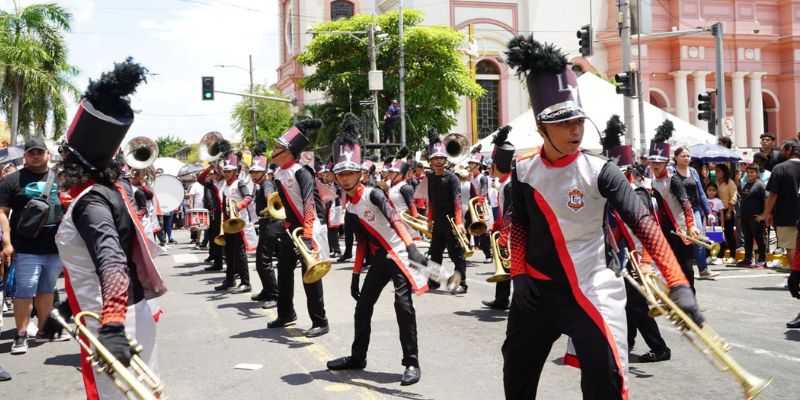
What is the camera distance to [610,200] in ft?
14.1

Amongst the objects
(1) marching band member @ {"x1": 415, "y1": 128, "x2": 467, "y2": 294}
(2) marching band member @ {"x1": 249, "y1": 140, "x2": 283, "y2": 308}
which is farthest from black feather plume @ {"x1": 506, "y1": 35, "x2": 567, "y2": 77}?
(1) marching band member @ {"x1": 415, "y1": 128, "x2": 467, "y2": 294}

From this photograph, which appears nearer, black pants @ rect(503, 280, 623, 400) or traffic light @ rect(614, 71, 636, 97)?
black pants @ rect(503, 280, 623, 400)

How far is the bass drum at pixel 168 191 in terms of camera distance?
21375 millimetres

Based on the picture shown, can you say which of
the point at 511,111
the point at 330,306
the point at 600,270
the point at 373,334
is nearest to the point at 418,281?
the point at 373,334

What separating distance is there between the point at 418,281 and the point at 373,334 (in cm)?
201

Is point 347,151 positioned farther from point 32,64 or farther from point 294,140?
point 32,64

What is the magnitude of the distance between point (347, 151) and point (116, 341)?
4.42 metres

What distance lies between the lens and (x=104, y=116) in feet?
13.9

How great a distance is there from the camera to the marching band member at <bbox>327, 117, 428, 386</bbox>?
6.96 metres

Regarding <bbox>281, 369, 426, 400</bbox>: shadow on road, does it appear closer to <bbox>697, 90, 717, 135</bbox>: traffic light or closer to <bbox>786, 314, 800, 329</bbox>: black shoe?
<bbox>786, 314, 800, 329</bbox>: black shoe

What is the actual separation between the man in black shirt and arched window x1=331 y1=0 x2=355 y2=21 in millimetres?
53995

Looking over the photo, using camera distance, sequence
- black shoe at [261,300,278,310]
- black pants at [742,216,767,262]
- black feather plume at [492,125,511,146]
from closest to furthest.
Result: 1. black feather plume at [492,125,511,146]
2. black shoe at [261,300,278,310]
3. black pants at [742,216,767,262]

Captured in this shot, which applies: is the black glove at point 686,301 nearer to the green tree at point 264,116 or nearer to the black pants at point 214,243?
the black pants at point 214,243

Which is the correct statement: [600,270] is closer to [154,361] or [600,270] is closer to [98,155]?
[154,361]
